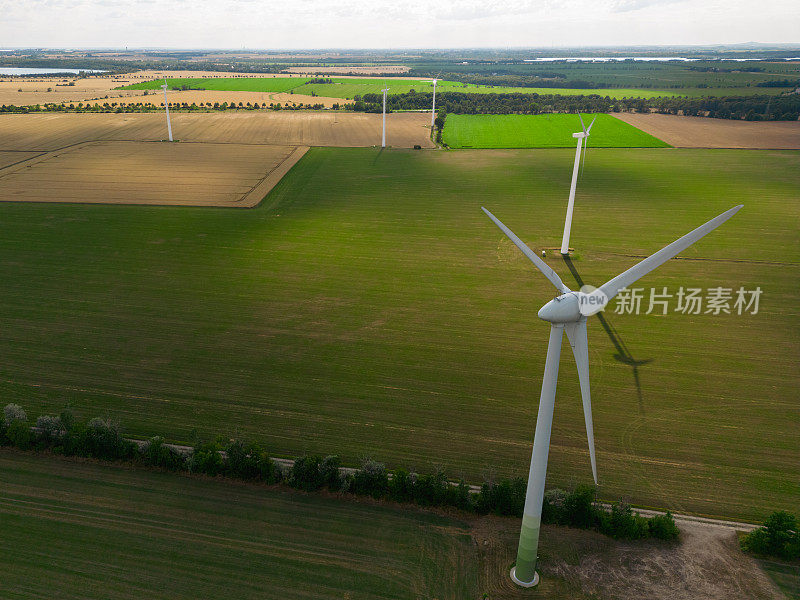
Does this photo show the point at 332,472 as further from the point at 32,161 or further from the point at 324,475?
the point at 32,161

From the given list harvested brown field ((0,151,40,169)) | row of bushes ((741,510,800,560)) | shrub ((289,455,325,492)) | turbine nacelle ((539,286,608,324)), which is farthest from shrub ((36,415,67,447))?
harvested brown field ((0,151,40,169))

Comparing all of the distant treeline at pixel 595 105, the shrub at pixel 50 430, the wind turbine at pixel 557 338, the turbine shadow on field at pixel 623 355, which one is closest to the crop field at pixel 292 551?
the shrub at pixel 50 430

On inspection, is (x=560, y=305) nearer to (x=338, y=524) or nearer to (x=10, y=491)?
(x=338, y=524)

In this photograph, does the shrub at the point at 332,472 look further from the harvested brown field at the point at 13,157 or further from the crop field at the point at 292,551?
the harvested brown field at the point at 13,157

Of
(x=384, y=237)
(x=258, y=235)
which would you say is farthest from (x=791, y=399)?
(x=258, y=235)

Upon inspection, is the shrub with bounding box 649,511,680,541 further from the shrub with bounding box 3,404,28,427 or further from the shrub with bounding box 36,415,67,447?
the shrub with bounding box 3,404,28,427

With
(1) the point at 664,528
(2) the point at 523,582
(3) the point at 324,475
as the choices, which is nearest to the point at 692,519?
(1) the point at 664,528
